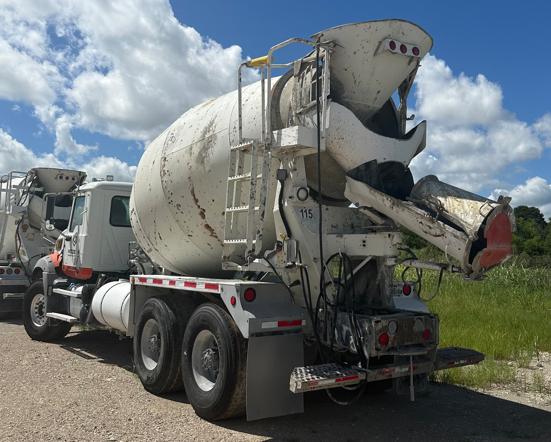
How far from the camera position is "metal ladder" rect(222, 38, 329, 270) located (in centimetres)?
526

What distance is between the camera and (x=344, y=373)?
4641 millimetres

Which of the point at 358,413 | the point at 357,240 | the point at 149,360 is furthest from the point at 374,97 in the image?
the point at 149,360

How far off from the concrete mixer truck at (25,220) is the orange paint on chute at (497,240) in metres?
9.88

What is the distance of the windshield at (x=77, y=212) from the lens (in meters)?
9.84

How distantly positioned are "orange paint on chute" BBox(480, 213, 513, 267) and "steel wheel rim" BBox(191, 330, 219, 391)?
271 cm

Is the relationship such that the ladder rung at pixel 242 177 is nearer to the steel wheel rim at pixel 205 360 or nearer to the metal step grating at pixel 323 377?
the steel wheel rim at pixel 205 360

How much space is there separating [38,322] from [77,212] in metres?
2.19

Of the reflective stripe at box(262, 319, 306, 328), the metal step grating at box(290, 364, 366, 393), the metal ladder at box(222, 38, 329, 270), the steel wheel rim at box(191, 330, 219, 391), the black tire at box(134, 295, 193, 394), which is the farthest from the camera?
the black tire at box(134, 295, 193, 394)

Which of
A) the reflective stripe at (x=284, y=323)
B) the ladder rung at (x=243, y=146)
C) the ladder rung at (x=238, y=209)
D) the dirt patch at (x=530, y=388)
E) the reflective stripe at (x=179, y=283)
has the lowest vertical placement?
the dirt patch at (x=530, y=388)

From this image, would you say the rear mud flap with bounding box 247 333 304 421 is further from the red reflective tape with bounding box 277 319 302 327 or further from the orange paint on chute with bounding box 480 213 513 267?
the orange paint on chute with bounding box 480 213 513 267

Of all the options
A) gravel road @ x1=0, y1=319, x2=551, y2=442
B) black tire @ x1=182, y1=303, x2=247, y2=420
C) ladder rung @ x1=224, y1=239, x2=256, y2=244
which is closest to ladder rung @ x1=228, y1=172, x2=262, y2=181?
ladder rung @ x1=224, y1=239, x2=256, y2=244

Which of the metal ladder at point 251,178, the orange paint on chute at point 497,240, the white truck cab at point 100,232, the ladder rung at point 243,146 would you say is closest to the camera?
the orange paint on chute at point 497,240

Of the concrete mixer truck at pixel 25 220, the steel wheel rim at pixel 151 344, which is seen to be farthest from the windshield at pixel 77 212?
the steel wheel rim at pixel 151 344

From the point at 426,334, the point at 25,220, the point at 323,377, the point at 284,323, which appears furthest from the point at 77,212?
the point at 426,334
